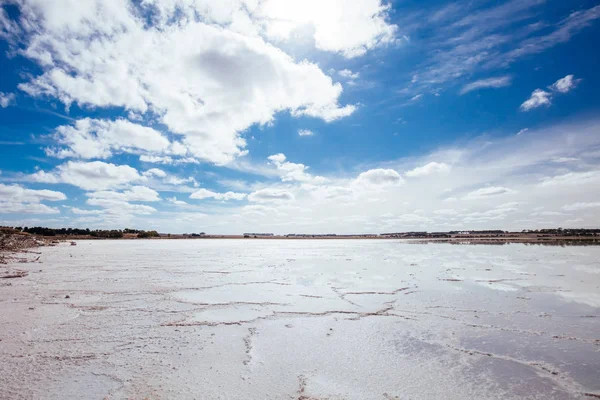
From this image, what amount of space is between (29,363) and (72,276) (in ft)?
30.8

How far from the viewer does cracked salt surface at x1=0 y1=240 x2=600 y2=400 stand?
370 centimetres

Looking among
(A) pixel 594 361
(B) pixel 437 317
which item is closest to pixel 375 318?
(B) pixel 437 317

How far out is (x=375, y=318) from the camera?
674cm

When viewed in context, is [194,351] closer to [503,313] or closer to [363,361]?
[363,361]

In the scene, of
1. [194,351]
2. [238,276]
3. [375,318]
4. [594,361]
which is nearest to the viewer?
[594,361]

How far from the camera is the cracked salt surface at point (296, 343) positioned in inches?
146

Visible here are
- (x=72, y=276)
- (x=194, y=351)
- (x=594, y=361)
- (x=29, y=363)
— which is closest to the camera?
(x=29, y=363)

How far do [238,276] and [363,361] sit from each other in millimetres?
9226

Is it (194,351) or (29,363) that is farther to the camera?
(194,351)

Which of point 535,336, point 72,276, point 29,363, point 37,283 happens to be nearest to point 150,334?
point 29,363

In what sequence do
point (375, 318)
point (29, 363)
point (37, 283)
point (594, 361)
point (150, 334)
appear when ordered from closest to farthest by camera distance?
1. point (29, 363)
2. point (594, 361)
3. point (150, 334)
4. point (375, 318)
5. point (37, 283)

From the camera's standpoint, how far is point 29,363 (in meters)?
4.17

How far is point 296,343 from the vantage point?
17.2 feet

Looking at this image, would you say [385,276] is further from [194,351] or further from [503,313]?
[194,351]
